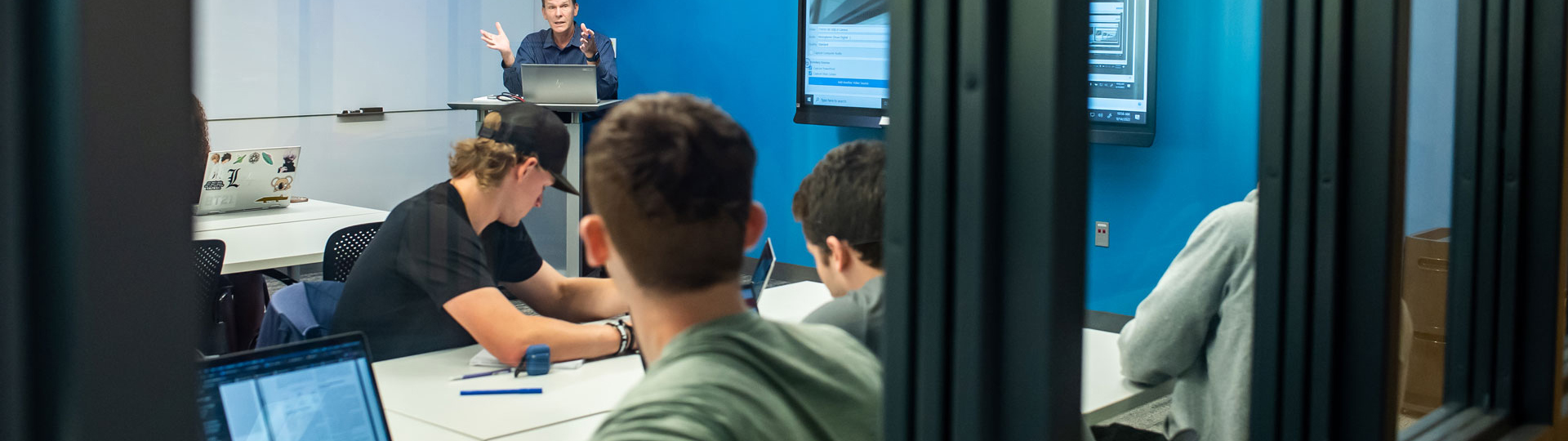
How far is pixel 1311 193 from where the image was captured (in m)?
1.80

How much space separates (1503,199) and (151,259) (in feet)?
8.74

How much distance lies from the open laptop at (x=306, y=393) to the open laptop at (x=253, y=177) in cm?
14

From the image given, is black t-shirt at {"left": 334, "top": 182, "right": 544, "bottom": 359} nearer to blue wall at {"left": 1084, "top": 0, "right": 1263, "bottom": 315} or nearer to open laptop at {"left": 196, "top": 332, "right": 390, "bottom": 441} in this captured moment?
open laptop at {"left": 196, "top": 332, "right": 390, "bottom": 441}

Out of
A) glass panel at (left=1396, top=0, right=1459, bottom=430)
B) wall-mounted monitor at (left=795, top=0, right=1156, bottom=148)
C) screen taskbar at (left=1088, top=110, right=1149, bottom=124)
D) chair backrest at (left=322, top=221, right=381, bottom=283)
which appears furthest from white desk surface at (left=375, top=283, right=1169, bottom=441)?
screen taskbar at (left=1088, top=110, right=1149, bottom=124)

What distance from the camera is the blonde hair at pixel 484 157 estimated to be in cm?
119

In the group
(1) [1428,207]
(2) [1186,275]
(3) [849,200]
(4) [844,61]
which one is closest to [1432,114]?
(1) [1428,207]

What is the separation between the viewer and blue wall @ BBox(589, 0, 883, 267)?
0.99 metres

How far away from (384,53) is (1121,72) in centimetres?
208

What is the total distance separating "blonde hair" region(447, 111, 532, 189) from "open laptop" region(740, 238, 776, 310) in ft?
1.02

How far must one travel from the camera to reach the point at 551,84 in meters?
1.18

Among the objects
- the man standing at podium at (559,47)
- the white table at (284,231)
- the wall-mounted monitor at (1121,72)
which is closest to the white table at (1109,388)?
the wall-mounted monitor at (1121,72)

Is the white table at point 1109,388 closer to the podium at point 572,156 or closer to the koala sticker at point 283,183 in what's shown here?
the podium at point 572,156

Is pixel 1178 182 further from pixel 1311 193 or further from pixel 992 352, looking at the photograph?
pixel 992 352

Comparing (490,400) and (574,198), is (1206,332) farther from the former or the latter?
(574,198)
